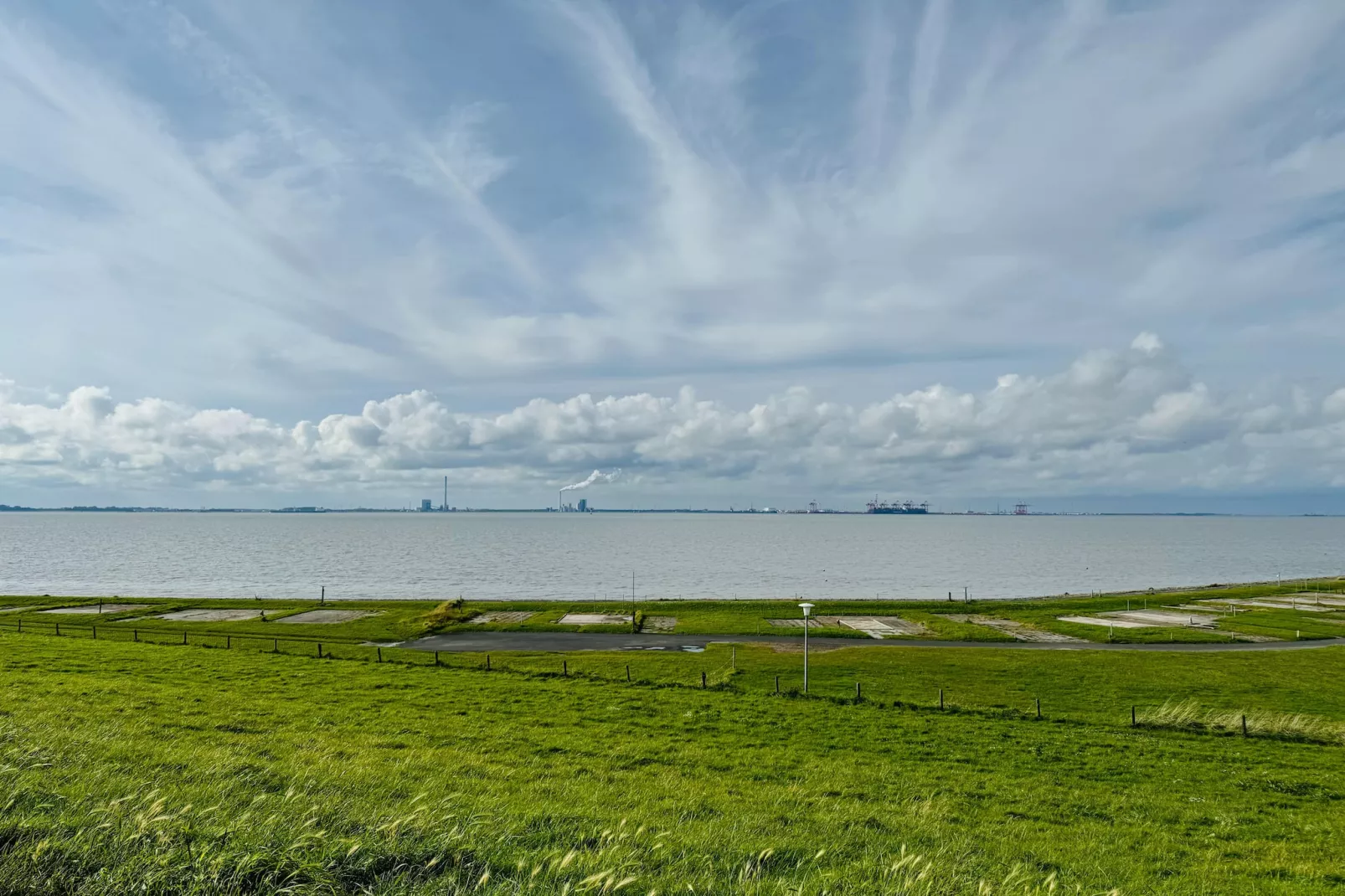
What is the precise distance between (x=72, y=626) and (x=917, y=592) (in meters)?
109

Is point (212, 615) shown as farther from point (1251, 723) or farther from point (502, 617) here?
point (1251, 723)

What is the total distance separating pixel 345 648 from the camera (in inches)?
2151

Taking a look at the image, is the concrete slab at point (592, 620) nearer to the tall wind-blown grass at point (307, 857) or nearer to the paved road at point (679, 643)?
the paved road at point (679, 643)

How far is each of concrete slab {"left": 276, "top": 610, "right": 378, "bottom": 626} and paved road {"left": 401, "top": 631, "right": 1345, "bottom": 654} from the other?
16474mm

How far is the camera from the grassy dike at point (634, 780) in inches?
271

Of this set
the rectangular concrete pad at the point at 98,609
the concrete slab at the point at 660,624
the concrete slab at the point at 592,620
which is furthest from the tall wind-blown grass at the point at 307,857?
the rectangular concrete pad at the point at 98,609

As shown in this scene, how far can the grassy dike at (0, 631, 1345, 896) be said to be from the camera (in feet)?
22.6

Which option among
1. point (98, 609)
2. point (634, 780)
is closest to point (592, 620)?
point (634, 780)

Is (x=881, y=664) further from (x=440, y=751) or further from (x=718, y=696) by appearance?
(x=440, y=751)

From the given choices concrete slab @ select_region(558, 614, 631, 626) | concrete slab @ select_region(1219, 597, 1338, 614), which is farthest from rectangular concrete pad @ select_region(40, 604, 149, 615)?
concrete slab @ select_region(1219, 597, 1338, 614)

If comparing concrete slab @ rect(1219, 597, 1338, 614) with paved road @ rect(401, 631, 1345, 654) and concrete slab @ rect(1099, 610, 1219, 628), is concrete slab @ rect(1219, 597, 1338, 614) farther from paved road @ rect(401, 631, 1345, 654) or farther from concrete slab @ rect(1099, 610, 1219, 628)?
paved road @ rect(401, 631, 1345, 654)

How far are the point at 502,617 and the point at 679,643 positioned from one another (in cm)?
2483

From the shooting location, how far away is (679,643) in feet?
203

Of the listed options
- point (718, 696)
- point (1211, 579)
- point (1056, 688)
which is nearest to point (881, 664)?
point (1056, 688)
